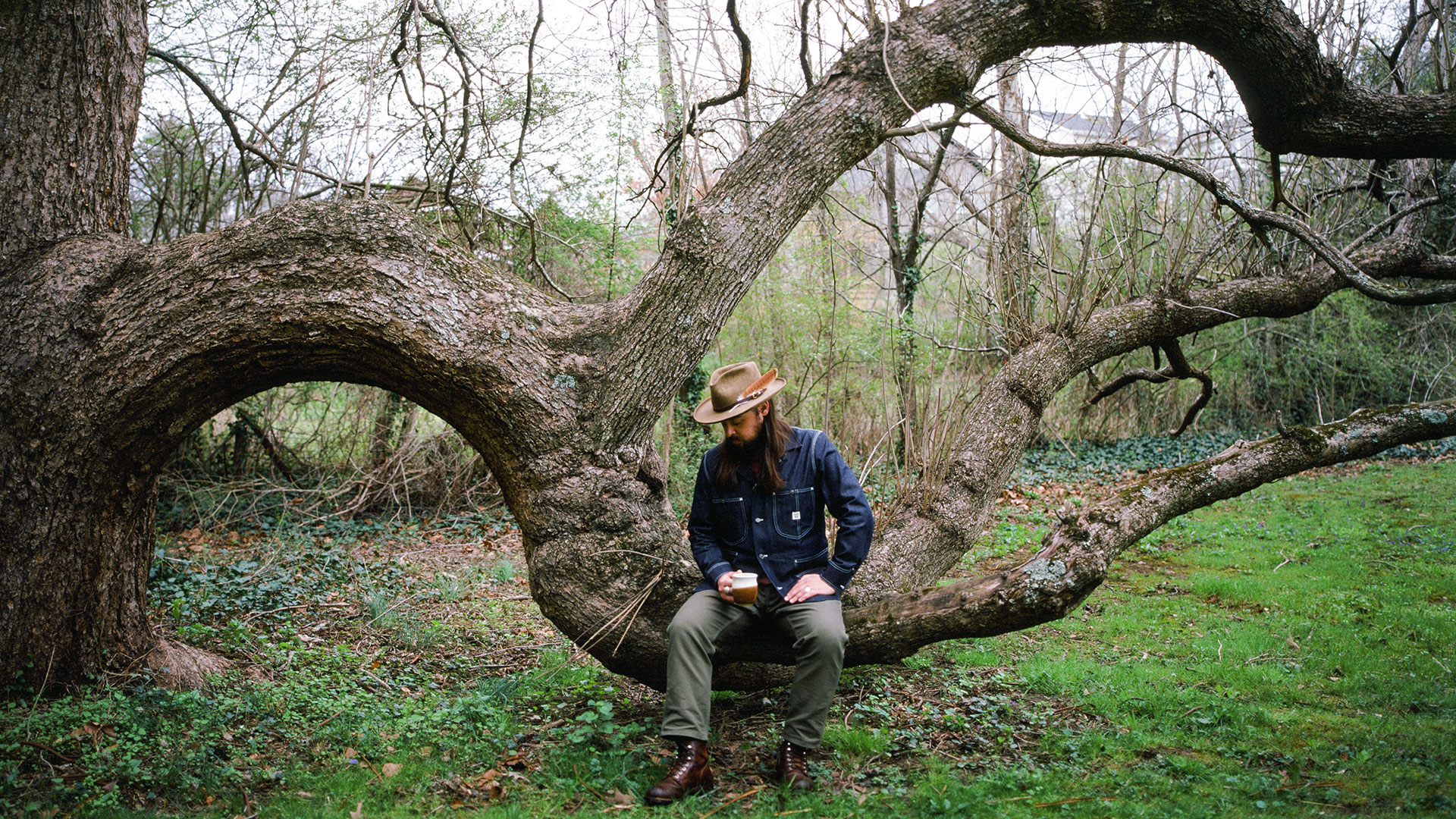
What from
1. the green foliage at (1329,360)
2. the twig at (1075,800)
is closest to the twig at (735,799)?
the twig at (1075,800)

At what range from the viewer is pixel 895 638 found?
373 centimetres

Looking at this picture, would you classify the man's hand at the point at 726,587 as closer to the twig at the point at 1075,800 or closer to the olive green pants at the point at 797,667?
the olive green pants at the point at 797,667

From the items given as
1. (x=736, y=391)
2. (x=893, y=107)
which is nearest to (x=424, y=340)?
(x=736, y=391)

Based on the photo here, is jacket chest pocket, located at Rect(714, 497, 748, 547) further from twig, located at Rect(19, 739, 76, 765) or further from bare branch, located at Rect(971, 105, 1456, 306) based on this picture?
twig, located at Rect(19, 739, 76, 765)

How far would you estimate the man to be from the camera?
3.39m

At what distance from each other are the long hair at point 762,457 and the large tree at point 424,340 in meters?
0.33

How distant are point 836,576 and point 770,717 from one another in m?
0.87

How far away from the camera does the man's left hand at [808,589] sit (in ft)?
11.6

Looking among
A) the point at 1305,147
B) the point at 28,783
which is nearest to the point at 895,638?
the point at 28,783

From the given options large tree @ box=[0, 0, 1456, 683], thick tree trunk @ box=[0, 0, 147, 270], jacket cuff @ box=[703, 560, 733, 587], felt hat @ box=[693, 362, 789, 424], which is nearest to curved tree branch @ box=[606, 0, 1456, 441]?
large tree @ box=[0, 0, 1456, 683]

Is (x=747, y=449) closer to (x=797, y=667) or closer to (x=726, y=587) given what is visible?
(x=726, y=587)

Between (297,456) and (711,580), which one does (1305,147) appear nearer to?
(711,580)

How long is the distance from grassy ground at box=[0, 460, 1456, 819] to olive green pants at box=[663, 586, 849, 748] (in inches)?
9.2

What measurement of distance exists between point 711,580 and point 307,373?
Answer: 6.65ft
